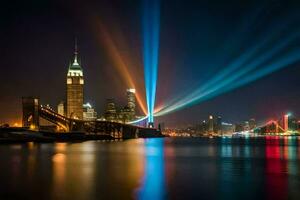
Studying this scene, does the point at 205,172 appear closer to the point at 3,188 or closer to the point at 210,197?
A: the point at 210,197

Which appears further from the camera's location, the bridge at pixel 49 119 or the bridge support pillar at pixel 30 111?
the bridge at pixel 49 119

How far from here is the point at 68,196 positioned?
2506 centimetres

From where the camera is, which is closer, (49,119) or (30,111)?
(30,111)

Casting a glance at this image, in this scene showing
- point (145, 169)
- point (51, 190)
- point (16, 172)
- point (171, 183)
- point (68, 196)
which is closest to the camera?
point (68, 196)

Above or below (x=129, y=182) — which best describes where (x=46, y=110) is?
above

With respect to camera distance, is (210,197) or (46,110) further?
(46,110)

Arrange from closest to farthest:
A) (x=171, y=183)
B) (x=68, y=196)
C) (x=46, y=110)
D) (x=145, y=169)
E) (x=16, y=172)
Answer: (x=68, y=196), (x=171, y=183), (x=16, y=172), (x=145, y=169), (x=46, y=110)

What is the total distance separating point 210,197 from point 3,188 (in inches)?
433

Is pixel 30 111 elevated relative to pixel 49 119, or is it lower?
elevated

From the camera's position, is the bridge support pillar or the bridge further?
the bridge

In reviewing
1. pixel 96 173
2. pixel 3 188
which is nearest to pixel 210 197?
pixel 3 188

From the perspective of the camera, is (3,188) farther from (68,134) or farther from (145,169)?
(68,134)

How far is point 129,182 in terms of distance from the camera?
31.1 metres

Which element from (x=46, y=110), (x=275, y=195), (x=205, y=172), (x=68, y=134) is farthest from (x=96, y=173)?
(x=46, y=110)
